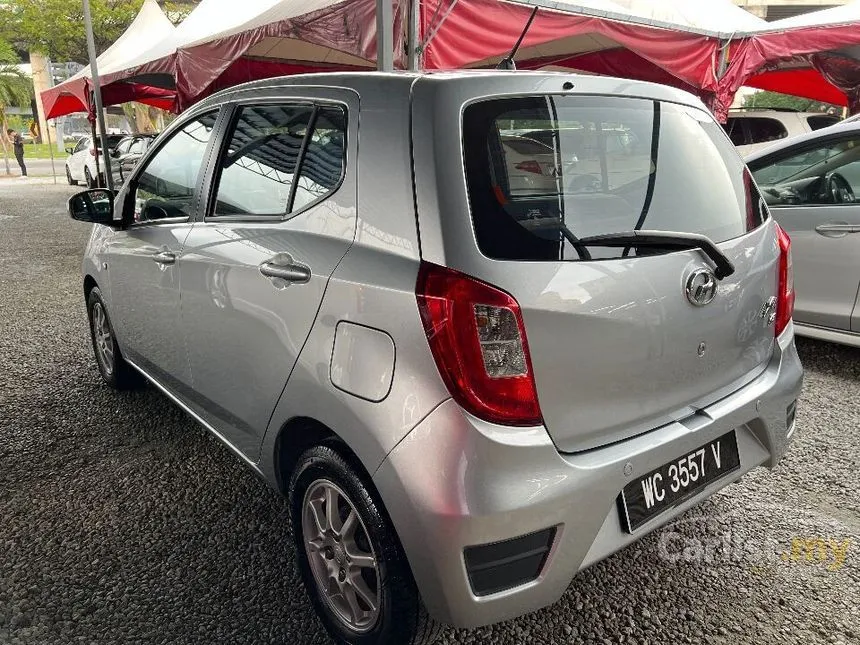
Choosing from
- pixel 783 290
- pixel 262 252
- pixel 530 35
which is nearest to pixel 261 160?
pixel 262 252

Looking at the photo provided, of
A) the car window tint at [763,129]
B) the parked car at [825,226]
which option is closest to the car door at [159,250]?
the parked car at [825,226]

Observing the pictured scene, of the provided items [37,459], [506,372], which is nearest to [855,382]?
[506,372]

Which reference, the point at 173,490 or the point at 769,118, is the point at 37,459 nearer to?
the point at 173,490

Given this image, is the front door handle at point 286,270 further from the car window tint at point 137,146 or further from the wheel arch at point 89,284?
the car window tint at point 137,146

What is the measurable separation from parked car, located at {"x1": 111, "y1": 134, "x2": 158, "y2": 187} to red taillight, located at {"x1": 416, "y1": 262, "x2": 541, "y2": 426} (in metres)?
16.5

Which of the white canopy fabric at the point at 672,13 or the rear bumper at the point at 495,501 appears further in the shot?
the white canopy fabric at the point at 672,13

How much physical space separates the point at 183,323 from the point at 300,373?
Result: 0.90 metres

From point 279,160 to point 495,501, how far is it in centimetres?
128

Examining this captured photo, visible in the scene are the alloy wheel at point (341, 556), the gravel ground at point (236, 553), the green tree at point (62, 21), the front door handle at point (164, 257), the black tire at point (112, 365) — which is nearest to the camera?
the alloy wheel at point (341, 556)

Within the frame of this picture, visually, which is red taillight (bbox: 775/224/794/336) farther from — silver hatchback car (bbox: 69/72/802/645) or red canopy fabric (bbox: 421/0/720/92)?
red canopy fabric (bbox: 421/0/720/92)

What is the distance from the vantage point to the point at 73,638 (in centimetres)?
197

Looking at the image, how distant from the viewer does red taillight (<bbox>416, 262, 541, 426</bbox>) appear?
4.86 feet

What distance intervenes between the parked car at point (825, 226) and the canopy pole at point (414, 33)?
2449 mm

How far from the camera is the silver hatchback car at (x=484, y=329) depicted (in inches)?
58.9
